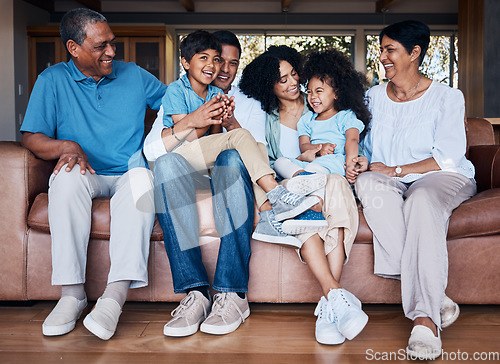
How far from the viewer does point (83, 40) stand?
210cm

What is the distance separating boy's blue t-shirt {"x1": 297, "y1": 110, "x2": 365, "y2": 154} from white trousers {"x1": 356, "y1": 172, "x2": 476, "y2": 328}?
0.31 metres

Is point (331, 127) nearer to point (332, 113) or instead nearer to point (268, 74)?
point (332, 113)

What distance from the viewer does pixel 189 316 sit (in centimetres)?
163

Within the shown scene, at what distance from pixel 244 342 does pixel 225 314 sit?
129mm

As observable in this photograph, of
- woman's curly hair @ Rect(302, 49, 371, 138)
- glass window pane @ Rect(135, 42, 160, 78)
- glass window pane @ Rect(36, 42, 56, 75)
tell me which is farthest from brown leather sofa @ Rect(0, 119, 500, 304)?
glass window pane @ Rect(36, 42, 56, 75)

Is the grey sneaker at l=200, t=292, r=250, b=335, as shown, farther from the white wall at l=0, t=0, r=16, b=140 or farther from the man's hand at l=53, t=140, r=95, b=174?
the white wall at l=0, t=0, r=16, b=140

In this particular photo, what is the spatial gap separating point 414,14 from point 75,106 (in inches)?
261

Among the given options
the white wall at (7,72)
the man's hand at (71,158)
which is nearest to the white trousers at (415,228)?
the man's hand at (71,158)

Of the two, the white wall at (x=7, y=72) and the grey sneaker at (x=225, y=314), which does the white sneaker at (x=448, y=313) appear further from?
the white wall at (x=7, y=72)

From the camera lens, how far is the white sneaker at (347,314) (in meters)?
1.49

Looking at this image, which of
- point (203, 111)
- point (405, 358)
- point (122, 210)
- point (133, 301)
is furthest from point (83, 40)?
point (405, 358)

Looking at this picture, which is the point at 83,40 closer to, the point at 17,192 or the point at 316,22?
the point at 17,192

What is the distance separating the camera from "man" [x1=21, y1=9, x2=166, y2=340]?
66.9 inches

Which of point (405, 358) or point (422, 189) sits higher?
point (422, 189)
